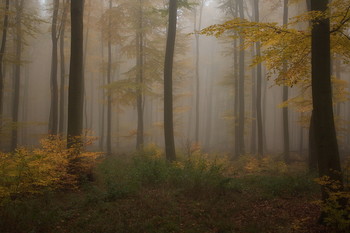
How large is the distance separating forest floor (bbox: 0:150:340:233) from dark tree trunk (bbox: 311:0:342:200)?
1.57 m

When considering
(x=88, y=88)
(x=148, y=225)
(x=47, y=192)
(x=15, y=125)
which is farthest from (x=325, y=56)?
(x=88, y=88)

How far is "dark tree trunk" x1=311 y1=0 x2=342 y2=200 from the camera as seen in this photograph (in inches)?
217

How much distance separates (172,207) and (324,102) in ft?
15.7

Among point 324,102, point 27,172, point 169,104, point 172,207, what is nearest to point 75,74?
point 27,172

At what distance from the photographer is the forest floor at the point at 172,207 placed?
5.55m

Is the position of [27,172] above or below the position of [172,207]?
above

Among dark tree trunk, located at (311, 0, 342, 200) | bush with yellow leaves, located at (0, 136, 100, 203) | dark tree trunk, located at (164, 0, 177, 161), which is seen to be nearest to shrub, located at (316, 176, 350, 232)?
dark tree trunk, located at (311, 0, 342, 200)

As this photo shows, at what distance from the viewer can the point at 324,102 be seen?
551 centimetres

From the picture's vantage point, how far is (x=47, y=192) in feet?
22.9

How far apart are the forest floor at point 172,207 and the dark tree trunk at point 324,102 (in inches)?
61.8

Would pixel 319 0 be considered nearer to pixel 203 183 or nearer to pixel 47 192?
pixel 203 183

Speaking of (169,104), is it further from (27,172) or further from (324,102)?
(324,102)

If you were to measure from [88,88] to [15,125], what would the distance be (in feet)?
113

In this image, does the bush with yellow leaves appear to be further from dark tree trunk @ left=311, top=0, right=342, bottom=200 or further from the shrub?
dark tree trunk @ left=311, top=0, right=342, bottom=200
